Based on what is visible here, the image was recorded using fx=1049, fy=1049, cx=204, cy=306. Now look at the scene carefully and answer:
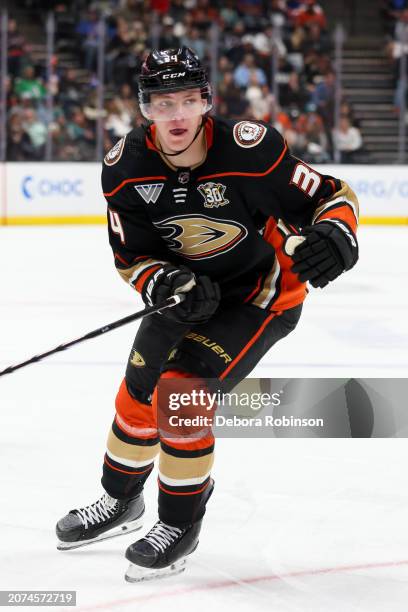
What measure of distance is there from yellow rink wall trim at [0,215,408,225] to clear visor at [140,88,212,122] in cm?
716

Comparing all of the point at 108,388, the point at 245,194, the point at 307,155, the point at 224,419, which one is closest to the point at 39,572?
the point at 224,419

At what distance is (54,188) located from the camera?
31.1ft

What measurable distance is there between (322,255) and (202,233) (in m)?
0.32

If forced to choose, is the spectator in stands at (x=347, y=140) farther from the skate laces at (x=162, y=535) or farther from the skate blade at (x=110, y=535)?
the skate laces at (x=162, y=535)

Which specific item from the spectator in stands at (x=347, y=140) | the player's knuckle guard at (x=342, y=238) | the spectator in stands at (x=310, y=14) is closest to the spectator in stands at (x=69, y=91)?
the spectator in stands at (x=347, y=140)

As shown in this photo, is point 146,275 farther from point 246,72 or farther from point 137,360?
point 246,72

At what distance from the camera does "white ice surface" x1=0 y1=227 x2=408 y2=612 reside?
2.27 meters

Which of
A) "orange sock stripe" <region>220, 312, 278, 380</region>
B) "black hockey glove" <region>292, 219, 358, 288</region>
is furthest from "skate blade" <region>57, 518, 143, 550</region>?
"black hockey glove" <region>292, 219, 358, 288</region>

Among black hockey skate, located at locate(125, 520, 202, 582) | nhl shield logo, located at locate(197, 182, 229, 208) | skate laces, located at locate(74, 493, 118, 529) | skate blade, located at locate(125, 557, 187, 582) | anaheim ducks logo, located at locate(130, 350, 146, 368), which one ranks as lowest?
skate laces, located at locate(74, 493, 118, 529)

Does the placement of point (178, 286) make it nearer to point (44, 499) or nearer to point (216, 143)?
point (216, 143)

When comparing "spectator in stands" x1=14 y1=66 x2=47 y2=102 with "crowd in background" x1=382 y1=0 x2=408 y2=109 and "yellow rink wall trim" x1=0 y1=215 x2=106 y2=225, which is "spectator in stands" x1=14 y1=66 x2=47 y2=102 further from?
"crowd in background" x1=382 y1=0 x2=408 y2=109

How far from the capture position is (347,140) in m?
10.4

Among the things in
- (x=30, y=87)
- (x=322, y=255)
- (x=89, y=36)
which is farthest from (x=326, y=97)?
(x=322, y=255)

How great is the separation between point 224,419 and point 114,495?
0.33 m
